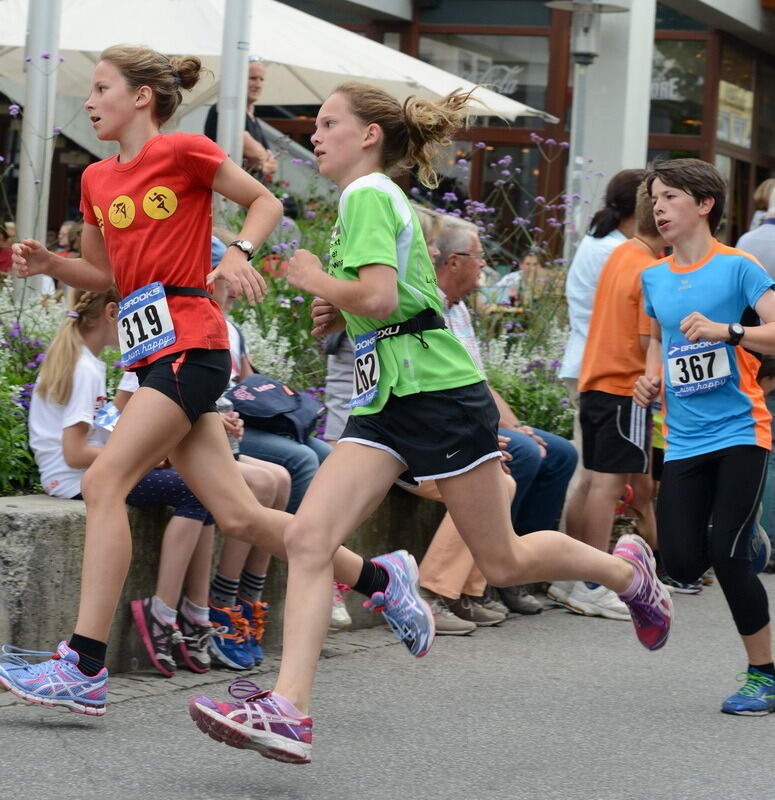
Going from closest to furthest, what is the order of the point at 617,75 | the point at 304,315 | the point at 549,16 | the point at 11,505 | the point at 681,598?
the point at 11,505 < the point at 681,598 < the point at 304,315 < the point at 617,75 < the point at 549,16

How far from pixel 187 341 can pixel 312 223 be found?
16.4ft

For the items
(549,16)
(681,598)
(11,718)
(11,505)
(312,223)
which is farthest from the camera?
(549,16)

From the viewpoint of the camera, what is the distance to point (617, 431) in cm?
702

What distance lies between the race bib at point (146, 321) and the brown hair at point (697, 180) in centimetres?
188

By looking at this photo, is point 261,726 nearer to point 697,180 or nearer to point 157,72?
point 157,72

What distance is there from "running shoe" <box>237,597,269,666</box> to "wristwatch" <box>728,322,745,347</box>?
77.5 inches

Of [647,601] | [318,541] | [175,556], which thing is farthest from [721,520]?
[175,556]

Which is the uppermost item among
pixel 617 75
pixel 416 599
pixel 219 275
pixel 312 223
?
pixel 617 75

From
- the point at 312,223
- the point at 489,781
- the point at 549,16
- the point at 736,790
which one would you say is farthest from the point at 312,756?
the point at 549,16

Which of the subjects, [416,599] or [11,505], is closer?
[416,599]

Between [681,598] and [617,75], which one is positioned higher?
[617,75]

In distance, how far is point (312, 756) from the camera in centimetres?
435

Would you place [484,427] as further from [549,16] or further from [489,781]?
[549,16]

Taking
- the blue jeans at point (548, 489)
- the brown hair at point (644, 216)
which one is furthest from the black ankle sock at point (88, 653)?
the brown hair at point (644, 216)
